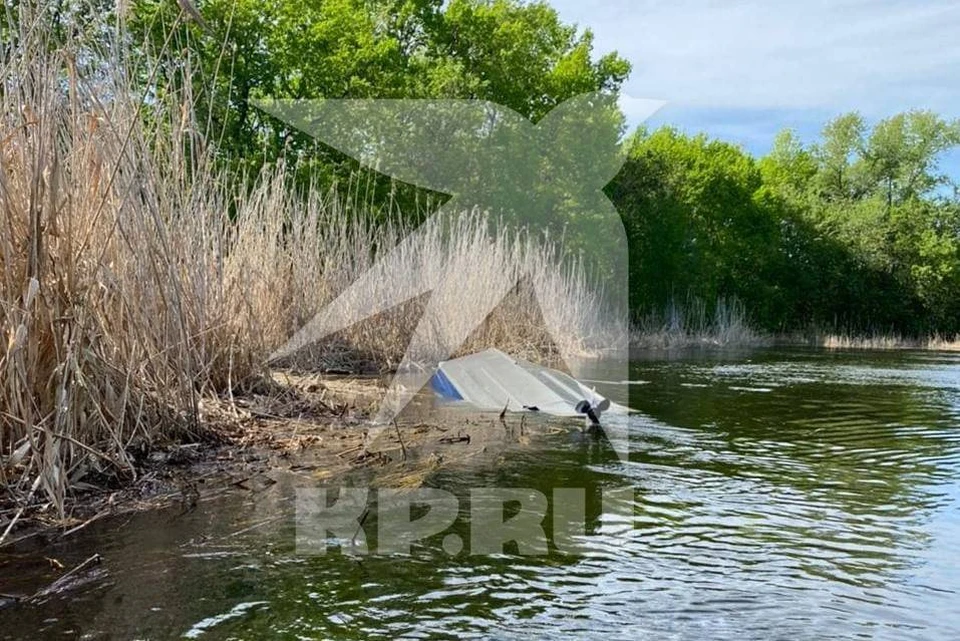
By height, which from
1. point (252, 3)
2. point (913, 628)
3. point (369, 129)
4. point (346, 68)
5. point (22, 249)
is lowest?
A: point (913, 628)

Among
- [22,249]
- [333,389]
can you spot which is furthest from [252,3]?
[22,249]

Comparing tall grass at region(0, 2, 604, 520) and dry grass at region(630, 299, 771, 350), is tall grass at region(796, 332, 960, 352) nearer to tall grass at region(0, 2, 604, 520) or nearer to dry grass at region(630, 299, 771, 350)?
dry grass at region(630, 299, 771, 350)

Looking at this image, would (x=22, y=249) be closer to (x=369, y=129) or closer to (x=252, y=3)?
(x=369, y=129)

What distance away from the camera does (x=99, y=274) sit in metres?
3.16

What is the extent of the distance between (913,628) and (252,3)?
17.9 m

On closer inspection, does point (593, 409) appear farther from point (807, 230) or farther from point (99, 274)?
point (807, 230)

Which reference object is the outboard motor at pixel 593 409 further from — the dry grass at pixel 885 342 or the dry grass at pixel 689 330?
A: the dry grass at pixel 885 342

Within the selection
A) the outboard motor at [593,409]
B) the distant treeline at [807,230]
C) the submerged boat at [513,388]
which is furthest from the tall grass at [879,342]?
the outboard motor at [593,409]

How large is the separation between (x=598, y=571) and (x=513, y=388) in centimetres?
392

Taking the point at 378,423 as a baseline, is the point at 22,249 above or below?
above

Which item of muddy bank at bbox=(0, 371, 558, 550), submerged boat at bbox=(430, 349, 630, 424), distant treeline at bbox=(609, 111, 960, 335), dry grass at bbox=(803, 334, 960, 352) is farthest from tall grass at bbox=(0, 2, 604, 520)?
dry grass at bbox=(803, 334, 960, 352)

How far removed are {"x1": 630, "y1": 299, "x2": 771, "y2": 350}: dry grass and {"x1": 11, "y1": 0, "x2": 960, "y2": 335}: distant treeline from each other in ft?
5.84

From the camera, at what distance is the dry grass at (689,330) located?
752 inches

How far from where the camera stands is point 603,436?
497 cm
